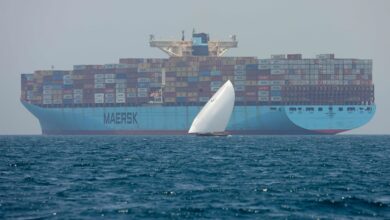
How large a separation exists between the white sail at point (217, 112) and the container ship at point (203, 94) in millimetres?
40837

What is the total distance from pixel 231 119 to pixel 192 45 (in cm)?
3172

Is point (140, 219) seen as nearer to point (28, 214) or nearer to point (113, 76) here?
point (28, 214)

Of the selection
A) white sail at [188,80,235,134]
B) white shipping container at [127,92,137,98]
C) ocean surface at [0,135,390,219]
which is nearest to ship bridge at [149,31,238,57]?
white shipping container at [127,92,137,98]

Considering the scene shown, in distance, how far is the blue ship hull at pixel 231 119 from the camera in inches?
6235

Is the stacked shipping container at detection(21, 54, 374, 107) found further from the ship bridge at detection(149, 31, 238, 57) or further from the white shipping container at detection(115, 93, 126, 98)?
the ship bridge at detection(149, 31, 238, 57)

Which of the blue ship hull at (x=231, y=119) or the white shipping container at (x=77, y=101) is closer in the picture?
the blue ship hull at (x=231, y=119)

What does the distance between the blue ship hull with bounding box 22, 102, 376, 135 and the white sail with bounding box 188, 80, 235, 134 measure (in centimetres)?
4122

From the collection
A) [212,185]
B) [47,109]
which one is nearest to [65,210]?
[212,185]

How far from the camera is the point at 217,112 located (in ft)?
377

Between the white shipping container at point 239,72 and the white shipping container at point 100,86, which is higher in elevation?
the white shipping container at point 239,72

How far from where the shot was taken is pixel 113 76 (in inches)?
6801

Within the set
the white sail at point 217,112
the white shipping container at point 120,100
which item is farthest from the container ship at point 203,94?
the white sail at point 217,112

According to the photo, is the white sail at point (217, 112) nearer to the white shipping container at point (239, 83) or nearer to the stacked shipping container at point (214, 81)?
the stacked shipping container at point (214, 81)

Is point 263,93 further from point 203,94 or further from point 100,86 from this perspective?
point 100,86
